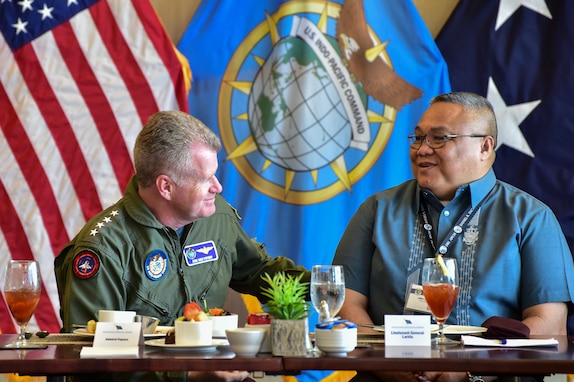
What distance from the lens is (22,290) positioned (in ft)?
6.70

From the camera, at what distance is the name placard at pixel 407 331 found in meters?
1.95

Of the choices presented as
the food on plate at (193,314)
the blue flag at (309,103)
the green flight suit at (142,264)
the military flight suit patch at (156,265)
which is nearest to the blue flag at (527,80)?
the blue flag at (309,103)

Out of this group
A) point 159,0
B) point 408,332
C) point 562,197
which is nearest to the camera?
point 408,332

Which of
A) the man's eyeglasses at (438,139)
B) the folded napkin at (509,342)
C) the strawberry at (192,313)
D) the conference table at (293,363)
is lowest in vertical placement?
the conference table at (293,363)

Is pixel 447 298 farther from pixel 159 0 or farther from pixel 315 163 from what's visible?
pixel 159 0

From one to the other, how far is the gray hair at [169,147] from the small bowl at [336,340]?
0.92m

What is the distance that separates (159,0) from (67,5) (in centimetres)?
47

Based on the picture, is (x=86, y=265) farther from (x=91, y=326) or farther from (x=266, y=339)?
(x=266, y=339)

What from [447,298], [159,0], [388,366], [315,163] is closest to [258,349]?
[388,366]

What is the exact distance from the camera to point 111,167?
4020 mm

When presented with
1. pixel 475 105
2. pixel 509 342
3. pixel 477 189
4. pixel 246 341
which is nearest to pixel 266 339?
pixel 246 341

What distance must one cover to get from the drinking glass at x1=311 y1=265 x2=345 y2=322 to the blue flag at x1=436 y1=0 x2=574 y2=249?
209 centimetres

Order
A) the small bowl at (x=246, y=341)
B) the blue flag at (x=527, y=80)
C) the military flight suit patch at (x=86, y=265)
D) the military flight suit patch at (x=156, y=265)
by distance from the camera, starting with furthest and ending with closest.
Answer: the blue flag at (x=527, y=80) < the military flight suit patch at (x=156, y=265) < the military flight suit patch at (x=86, y=265) < the small bowl at (x=246, y=341)

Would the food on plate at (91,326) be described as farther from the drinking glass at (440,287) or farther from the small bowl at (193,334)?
the drinking glass at (440,287)
